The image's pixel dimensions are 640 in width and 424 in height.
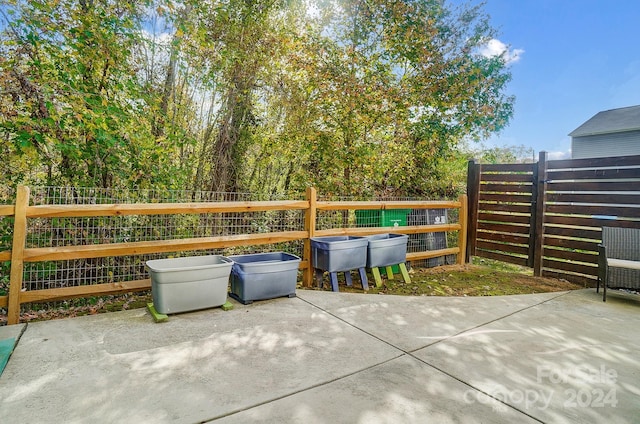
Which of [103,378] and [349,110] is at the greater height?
[349,110]

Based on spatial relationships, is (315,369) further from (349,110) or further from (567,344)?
(349,110)

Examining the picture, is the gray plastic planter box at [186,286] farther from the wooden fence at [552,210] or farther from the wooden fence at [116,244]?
the wooden fence at [552,210]

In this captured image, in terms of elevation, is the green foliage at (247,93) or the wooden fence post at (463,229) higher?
the green foliage at (247,93)

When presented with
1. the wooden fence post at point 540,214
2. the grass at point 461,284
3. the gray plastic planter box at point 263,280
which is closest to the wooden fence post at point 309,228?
the grass at point 461,284

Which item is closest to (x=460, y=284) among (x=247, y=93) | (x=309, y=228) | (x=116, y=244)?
(x=309, y=228)

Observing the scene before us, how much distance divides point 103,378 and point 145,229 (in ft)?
5.55

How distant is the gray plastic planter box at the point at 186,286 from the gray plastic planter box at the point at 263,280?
0.18 m

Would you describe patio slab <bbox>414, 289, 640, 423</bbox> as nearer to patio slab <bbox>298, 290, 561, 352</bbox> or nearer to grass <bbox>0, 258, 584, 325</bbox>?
patio slab <bbox>298, 290, 561, 352</bbox>

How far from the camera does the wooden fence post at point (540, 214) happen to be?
4734 mm

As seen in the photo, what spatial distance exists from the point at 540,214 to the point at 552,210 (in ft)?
0.50

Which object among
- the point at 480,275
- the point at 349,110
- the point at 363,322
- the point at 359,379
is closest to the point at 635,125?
the point at 480,275

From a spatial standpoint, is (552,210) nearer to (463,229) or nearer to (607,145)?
(463,229)

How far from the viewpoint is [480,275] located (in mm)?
4891

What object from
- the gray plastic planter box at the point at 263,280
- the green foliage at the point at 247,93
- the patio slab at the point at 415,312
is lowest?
the patio slab at the point at 415,312
